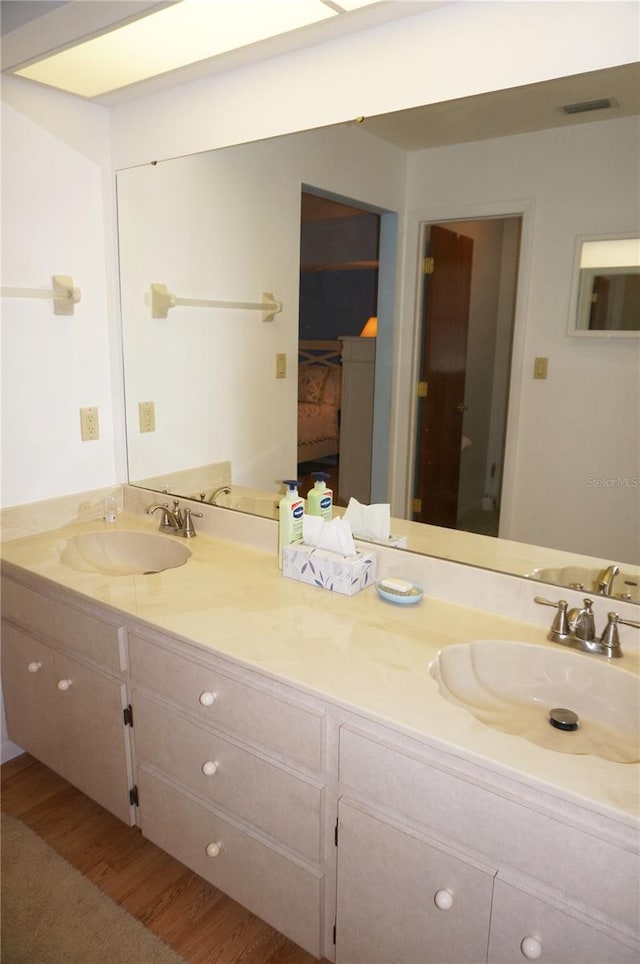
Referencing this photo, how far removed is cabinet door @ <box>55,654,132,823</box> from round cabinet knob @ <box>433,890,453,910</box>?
91cm

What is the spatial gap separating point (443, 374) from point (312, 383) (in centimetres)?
41

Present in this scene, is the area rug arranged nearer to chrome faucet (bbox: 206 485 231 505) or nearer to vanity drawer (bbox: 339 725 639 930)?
vanity drawer (bbox: 339 725 639 930)

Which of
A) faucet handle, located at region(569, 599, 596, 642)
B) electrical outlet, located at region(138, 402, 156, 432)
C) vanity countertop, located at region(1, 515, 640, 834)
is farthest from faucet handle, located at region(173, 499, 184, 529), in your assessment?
faucet handle, located at region(569, 599, 596, 642)

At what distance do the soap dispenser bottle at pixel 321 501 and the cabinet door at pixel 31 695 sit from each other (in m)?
0.86

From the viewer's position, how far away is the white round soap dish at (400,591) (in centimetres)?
151

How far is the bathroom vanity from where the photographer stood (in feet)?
3.21

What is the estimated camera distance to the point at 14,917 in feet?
5.25

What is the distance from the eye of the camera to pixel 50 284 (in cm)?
198

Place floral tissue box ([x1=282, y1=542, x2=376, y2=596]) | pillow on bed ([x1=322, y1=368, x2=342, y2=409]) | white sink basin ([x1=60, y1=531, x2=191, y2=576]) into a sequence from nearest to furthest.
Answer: floral tissue box ([x1=282, y1=542, x2=376, y2=596]) → pillow on bed ([x1=322, y1=368, x2=342, y2=409]) → white sink basin ([x1=60, y1=531, x2=191, y2=576])

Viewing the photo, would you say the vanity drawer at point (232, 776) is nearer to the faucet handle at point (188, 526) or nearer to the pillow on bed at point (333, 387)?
the faucet handle at point (188, 526)

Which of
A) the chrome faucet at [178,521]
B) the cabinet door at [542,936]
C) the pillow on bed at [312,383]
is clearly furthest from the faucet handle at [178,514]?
the cabinet door at [542,936]

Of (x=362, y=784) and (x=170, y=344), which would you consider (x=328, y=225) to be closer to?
(x=170, y=344)

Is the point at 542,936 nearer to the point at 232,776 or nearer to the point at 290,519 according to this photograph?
the point at 232,776

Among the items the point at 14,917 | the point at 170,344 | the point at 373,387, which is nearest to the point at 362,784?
the point at 373,387
